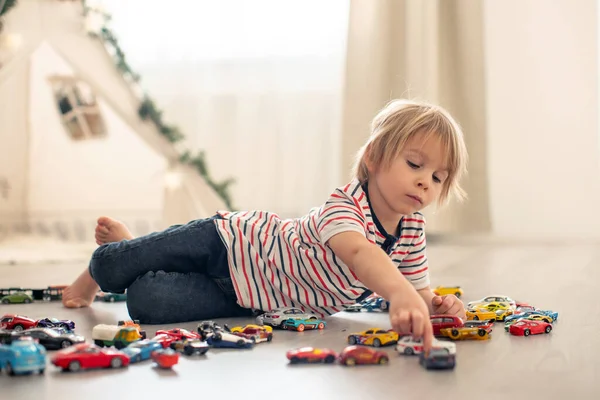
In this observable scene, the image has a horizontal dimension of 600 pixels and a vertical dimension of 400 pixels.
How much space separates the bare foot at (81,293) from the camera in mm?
1596

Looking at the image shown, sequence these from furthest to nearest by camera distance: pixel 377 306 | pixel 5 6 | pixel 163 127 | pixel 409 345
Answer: pixel 163 127 → pixel 5 6 → pixel 377 306 → pixel 409 345

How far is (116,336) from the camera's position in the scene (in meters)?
1.11

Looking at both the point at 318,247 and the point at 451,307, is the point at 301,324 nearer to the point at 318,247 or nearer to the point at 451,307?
the point at 318,247

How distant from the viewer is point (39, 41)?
10.0 feet

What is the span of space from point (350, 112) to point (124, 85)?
852 mm

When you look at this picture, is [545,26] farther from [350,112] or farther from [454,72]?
[350,112]

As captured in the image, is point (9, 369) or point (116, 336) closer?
point (9, 369)

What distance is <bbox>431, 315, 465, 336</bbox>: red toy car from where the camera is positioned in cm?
119

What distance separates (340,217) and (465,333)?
253 millimetres

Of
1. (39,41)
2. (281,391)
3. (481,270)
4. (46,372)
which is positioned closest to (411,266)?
(281,391)

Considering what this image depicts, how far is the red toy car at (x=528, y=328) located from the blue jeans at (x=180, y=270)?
1.58 feet

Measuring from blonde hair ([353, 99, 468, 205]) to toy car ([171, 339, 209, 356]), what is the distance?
1.39ft

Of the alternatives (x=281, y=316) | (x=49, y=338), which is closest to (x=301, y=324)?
(x=281, y=316)

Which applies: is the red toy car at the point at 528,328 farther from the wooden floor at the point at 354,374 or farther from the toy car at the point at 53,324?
the toy car at the point at 53,324
